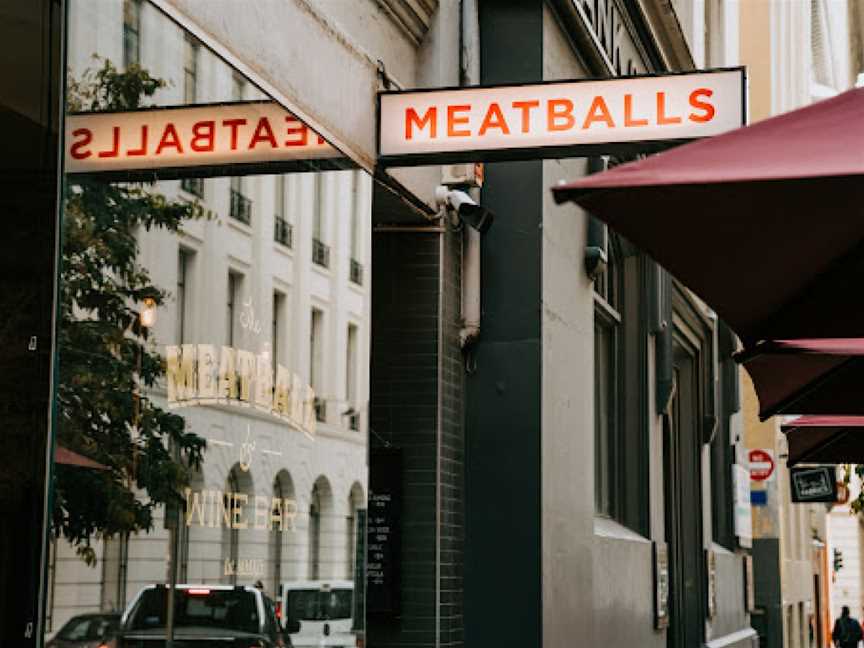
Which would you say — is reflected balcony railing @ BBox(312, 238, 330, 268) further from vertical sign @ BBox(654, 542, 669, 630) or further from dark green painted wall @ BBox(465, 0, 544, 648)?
vertical sign @ BBox(654, 542, 669, 630)

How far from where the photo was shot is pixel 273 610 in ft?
23.1

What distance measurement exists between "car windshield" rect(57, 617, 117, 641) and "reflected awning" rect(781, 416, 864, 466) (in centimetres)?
450

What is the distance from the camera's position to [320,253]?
8023 millimetres

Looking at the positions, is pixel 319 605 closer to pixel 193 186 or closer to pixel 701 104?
pixel 193 186

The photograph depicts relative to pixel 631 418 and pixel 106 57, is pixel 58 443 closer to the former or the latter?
pixel 106 57

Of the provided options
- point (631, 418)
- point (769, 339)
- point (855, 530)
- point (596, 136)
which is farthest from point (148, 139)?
point (855, 530)

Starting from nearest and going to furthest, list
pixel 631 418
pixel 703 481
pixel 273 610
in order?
pixel 273 610, pixel 631 418, pixel 703 481

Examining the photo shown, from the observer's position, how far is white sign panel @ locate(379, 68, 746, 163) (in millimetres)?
7777

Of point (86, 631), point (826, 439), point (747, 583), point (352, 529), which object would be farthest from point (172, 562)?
point (747, 583)

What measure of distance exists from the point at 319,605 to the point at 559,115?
2644 millimetres

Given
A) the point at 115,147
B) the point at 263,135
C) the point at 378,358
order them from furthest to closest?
the point at 378,358 → the point at 263,135 → the point at 115,147

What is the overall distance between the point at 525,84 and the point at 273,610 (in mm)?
2816

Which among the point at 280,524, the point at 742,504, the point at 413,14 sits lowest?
the point at 280,524

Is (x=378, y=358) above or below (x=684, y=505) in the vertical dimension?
above
